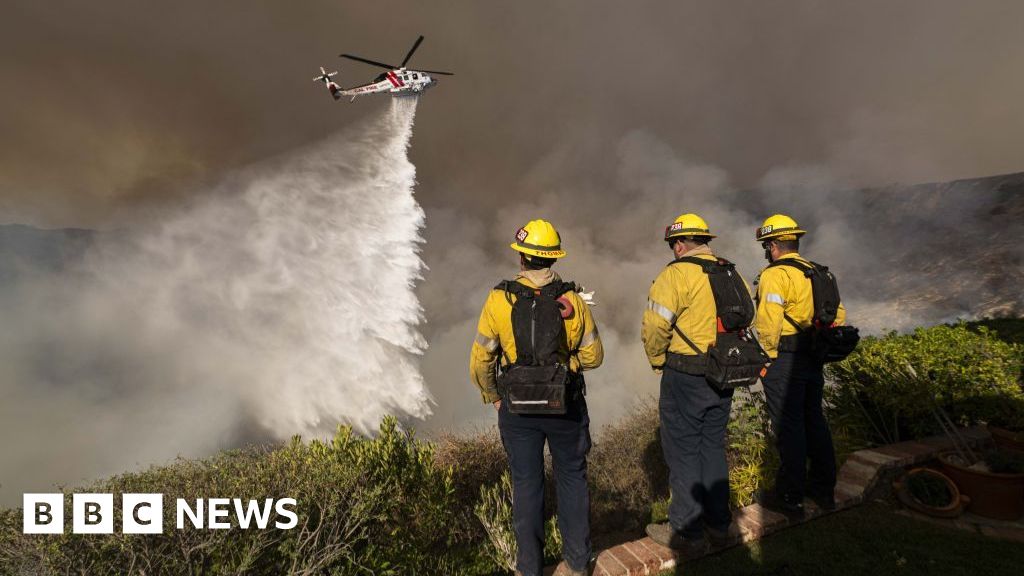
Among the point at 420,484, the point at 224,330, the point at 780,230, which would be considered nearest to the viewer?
the point at 420,484

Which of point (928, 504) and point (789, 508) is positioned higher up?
point (789, 508)

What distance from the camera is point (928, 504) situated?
4422mm

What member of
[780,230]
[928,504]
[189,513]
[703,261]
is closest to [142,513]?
[189,513]

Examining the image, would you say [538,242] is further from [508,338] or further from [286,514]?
[286,514]

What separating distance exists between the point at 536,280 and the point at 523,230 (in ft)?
1.64

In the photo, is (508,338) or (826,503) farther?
(826,503)

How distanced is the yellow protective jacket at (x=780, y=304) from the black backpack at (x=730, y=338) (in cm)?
49

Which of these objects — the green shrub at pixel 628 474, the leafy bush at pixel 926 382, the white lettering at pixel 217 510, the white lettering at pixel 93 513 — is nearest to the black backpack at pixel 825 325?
the leafy bush at pixel 926 382

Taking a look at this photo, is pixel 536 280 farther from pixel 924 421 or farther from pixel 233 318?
pixel 233 318

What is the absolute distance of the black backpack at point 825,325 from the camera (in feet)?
14.1

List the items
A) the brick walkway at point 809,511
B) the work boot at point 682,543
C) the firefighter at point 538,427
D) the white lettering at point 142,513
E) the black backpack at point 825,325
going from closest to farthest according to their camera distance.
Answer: the white lettering at point 142,513 → the firefighter at point 538,427 → the brick walkway at point 809,511 → the work boot at point 682,543 → the black backpack at point 825,325

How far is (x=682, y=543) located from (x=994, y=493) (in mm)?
3346

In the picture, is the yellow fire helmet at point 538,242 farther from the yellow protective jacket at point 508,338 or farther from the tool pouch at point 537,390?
the tool pouch at point 537,390

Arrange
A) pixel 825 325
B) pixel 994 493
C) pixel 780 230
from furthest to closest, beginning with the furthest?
pixel 780 230 < pixel 825 325 < pixel 994 493
